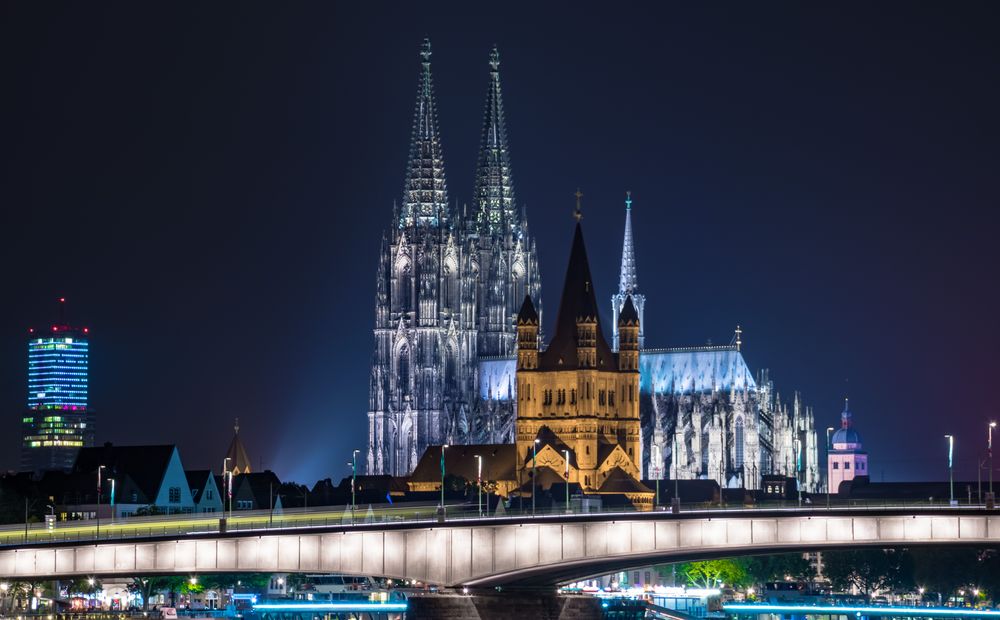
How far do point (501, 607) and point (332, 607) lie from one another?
122ft

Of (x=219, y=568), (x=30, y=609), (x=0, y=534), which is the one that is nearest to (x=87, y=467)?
(x=30, y=609)

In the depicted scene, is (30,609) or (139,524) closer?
(139,524)

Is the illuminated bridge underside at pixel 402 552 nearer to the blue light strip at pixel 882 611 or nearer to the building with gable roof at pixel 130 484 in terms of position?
the building with gable roof at pixel 130 484

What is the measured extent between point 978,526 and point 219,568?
4134 cm

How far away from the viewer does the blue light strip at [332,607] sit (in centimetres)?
16188

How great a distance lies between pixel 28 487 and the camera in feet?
598

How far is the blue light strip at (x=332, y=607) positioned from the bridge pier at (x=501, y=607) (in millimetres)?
20386

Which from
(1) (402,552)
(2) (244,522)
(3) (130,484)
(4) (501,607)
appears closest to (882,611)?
(4) (501,607)

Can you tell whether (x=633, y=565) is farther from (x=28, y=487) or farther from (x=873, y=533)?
(x=28, y=487)

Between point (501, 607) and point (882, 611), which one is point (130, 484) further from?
point (882, 611)

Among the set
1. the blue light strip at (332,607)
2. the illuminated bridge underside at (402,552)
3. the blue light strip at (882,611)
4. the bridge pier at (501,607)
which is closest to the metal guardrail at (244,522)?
the illuminated bridge underside at (402,552)

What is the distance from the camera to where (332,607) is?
551ft

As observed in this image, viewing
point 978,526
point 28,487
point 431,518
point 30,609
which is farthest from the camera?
point 28,487

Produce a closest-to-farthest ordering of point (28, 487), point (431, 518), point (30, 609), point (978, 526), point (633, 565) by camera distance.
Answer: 1. point (978, 526)
2. point (633, 565)
3. point (431, 518)
4. point (30, 609)
5. point (28, 487)
